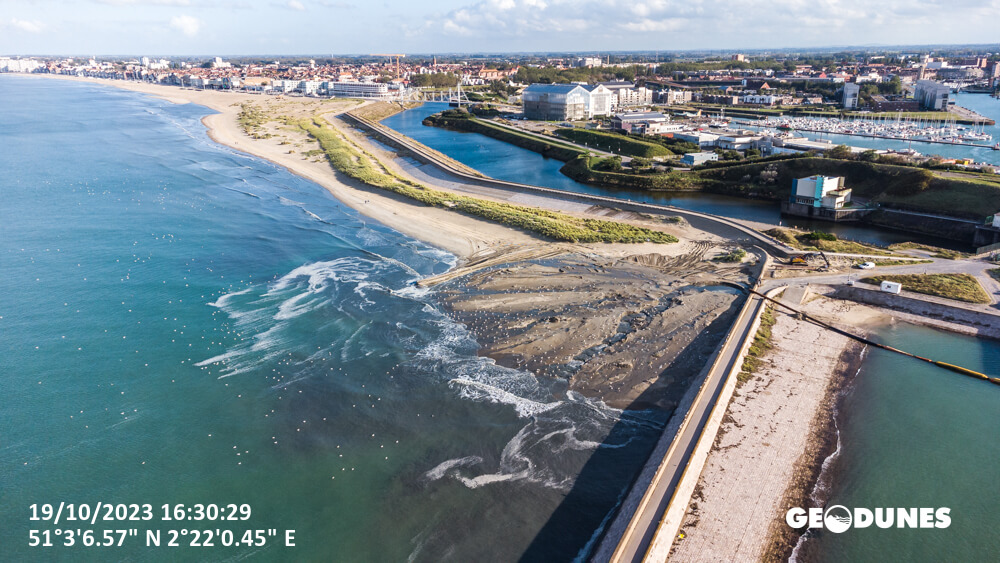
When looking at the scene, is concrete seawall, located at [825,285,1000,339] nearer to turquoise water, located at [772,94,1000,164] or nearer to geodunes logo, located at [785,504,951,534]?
geodunes logo, located at [785,504,951,534]

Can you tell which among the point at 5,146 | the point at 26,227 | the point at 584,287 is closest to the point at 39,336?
the point at 26,227

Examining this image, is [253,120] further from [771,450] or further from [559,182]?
[771,450]

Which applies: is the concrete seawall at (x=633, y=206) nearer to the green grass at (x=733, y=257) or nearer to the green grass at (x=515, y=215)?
the green grass at (x=733, y=257)

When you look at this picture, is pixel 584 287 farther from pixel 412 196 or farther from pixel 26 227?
pixel 26 227

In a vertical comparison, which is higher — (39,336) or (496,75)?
(496,75)

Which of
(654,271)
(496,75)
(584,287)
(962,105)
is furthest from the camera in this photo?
(496,75)

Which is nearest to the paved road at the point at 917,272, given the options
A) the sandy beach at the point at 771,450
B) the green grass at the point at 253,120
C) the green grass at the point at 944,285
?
the green grass at the point at 944,285

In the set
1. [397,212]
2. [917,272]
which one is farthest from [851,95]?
[397,212]
